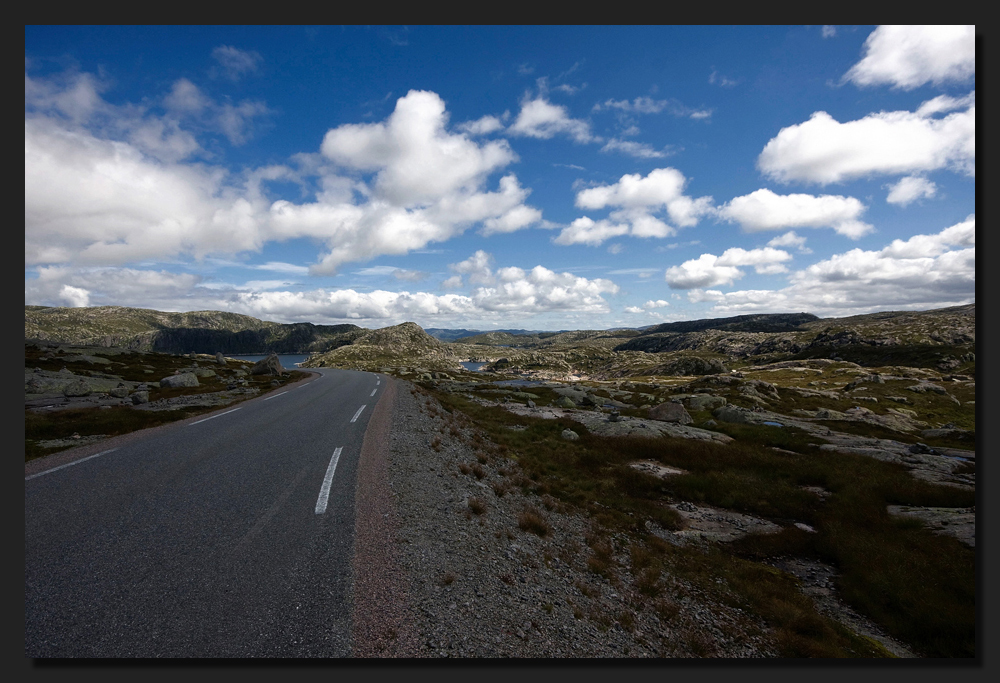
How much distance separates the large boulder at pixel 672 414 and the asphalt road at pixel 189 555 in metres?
→ 39.5

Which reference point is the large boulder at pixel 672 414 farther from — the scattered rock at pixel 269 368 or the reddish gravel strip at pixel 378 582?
the scattered rock at pixel 269 368

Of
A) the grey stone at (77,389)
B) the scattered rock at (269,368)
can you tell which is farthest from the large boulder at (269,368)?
the grey stone at (77,389)

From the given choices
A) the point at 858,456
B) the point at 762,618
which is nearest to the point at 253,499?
the point at 762,618

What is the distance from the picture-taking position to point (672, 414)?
140 feet

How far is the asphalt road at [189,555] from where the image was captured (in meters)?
5.02

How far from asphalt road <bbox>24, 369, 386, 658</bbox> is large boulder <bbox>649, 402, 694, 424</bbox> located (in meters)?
39.5

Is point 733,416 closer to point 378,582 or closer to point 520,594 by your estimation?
point 520,594

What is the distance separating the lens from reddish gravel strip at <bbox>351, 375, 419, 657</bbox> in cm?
538

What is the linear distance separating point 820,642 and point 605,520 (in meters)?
6.55

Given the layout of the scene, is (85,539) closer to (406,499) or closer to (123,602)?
(123,602)

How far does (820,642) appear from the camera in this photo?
8.18 meters

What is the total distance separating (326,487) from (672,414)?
41.4m

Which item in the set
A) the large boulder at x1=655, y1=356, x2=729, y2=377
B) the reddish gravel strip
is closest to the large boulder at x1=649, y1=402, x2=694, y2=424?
the reddish gravel strip

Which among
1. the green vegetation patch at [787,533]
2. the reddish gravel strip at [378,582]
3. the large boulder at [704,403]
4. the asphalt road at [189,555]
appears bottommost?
the large boulder at [704,403]
